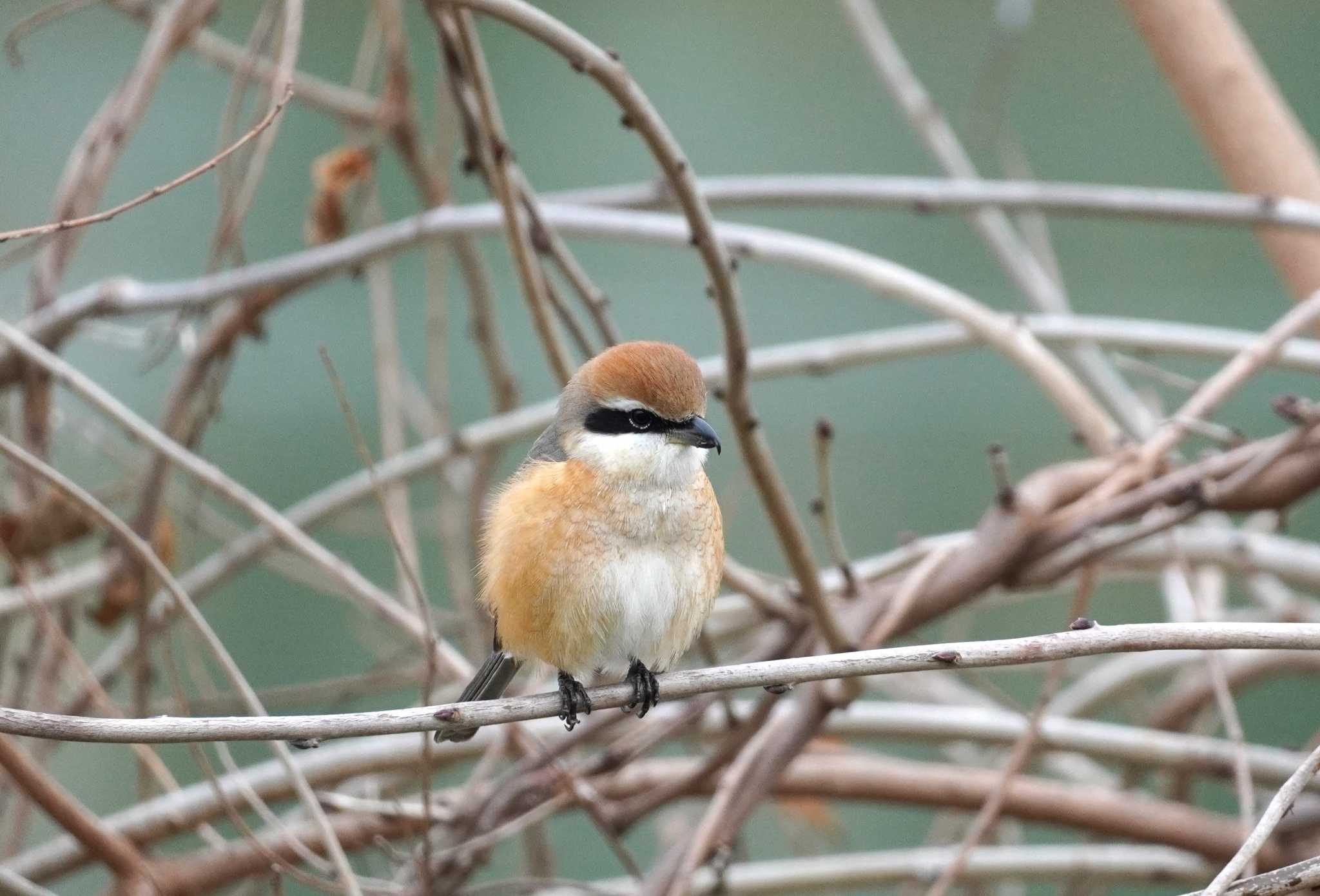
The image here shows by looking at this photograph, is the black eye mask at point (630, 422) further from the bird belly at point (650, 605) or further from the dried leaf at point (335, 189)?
the dried leaf at point (335, 189)

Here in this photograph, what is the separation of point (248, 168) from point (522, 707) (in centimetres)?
218

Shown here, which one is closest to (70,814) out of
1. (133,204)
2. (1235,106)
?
(133,204)

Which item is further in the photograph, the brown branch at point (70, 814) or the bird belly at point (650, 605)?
the bird belly at point (650, 605)

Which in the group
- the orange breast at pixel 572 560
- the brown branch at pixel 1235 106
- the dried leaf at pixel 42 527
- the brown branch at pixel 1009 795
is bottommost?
the brown branch at pixel 1009 795

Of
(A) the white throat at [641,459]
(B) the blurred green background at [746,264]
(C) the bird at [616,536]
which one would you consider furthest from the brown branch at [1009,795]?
(B) the blurred green background at [746,264]

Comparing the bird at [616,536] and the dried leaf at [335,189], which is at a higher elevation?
the dried leaf at [335,189]

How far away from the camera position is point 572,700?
87.0 inches

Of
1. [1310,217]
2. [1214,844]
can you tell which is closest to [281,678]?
[1214,844]

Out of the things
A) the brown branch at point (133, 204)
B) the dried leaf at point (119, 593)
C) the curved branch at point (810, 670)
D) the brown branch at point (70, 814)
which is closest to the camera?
the curved branch at point (810, 670)

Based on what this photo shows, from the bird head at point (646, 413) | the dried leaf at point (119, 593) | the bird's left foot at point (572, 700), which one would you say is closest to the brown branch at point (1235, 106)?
the bird head at point (646, 413)

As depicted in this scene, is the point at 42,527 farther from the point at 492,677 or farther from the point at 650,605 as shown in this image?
the point at 650,605

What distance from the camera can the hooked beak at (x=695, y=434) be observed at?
2482 millimetres

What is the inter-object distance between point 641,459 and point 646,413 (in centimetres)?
9

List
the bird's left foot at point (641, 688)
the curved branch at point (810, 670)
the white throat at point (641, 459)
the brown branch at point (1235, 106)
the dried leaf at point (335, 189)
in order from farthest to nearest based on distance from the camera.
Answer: the dried leaf at point (335, 189) → the brown branch at point (1235, 106) → the white throat at point (641, 459) → the bird's left foot at point (641, 688) → the curved branch at point (810, 670)
